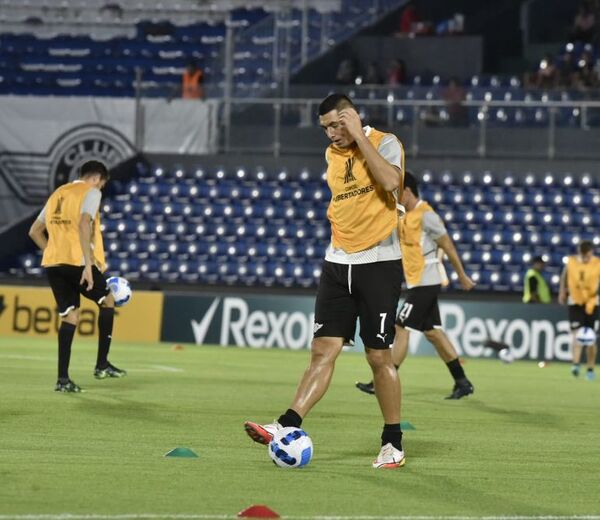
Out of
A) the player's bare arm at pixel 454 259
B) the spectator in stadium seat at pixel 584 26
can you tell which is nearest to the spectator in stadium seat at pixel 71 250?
the player's bare arm at pixel 454 259

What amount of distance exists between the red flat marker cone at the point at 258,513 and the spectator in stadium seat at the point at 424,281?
851 cm

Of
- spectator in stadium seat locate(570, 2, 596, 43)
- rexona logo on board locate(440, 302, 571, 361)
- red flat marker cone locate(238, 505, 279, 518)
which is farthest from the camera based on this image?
spectator in stadium seat locate(570, 2, 596, 43)

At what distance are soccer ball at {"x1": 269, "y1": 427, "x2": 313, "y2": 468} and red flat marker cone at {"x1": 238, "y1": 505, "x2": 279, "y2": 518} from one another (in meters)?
1.82

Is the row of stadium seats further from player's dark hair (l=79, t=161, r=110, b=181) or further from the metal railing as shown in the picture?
player's dark hair (l=79, t=161, r=110, b=181)

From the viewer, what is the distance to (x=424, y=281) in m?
15.8

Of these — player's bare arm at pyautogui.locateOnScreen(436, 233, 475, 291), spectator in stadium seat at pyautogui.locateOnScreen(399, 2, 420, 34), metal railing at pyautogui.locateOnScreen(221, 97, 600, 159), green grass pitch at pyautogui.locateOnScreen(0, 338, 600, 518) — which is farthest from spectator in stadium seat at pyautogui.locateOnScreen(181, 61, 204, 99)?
player's bare arm at pyautogui.locateOnScreen(436, 233, 475, 291)

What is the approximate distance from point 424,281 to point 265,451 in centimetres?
598

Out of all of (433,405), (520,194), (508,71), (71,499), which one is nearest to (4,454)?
(71,499)

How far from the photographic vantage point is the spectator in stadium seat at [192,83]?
31.7 meters

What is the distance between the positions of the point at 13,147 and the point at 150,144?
290 centimetres

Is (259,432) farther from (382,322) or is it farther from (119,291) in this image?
(119,291)

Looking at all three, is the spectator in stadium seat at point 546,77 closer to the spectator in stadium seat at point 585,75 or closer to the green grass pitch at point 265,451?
the spectator in stadium seat at point 585,75

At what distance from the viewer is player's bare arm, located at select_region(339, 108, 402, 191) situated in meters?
9.06

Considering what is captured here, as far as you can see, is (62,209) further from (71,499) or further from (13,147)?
(13,147)
